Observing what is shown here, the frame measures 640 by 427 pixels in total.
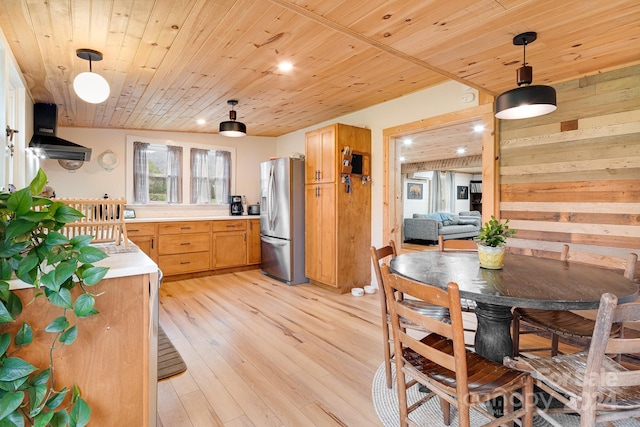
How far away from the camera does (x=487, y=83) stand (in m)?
2.82

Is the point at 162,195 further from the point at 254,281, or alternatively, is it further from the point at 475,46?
the point at 475,46

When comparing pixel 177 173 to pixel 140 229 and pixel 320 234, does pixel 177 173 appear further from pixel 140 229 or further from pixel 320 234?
pixel 320 234

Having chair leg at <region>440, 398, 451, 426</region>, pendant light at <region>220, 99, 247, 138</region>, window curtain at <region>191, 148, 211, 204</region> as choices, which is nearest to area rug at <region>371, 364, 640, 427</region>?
chair leg at <region>440, 398, 451, 426</region>

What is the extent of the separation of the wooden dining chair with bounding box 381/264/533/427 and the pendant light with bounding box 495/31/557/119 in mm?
1335

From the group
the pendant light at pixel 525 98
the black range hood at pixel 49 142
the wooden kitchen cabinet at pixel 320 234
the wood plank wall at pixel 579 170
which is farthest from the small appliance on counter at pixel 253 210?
the pendant light at pixel 525 98

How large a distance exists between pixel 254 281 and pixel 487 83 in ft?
12.2

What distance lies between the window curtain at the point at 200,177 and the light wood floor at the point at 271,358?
190 cm

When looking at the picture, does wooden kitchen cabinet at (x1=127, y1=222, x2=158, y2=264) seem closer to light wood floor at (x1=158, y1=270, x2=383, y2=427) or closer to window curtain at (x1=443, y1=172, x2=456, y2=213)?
light wood floor at (x1=158, y1=270, x2=383, y2=427)

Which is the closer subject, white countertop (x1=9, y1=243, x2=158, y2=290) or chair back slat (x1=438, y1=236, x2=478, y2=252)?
white countertop (x1=9, y1=243, x2=158, y2=290)

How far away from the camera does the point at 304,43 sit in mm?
2330

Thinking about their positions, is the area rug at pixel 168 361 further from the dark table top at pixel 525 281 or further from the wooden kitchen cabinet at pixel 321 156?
the wooden kitchen cabinet at pixel 321 156

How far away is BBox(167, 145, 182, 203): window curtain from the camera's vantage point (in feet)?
17.1

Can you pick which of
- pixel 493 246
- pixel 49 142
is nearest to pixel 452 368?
pixel 493 246

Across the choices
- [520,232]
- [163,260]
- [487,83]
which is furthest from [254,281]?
[487,83]
